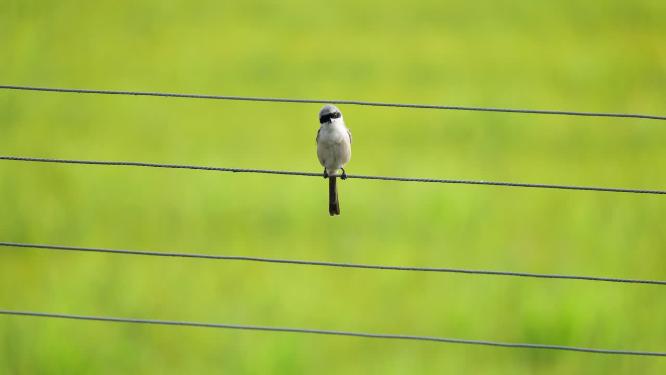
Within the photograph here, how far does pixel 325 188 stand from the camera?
9492 mm

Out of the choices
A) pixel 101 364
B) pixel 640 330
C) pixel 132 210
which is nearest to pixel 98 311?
pixel 101 364

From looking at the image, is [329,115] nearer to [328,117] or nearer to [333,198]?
[328,117]

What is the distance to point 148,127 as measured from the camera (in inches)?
420

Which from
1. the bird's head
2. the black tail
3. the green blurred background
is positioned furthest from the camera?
the green blurred background

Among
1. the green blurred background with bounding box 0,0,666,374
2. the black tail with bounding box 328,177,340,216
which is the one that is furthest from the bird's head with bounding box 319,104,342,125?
the green blurred background with bounding box 0,0,666,374

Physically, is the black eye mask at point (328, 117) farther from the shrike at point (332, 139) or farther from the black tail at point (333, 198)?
the black tail at point (333, 198)

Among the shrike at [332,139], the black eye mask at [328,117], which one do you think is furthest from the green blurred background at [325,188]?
the black eye mask at [328,117]

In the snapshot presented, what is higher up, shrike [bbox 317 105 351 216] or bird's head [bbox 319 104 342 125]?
bird's head [bbox 319 104 342 125]

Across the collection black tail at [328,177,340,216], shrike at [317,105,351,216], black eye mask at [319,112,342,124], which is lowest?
black tail at [328,177,340,216]

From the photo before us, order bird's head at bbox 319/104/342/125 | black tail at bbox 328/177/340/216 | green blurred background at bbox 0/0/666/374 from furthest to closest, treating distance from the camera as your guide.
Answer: green blurred background at bbox 0/0/666/374
black tail at bbox 328/177/340/216
bird's head at bbox 319/104/342/125

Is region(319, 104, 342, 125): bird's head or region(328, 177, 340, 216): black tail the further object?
region(328, 177, 340, 216): black tail

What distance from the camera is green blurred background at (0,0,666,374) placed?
25.2ft

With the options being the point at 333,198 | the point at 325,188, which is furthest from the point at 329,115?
the point at 325,188

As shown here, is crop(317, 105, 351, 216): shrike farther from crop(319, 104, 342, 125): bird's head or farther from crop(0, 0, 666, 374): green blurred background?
crop(0, 0, 666, 374): green blurred background
